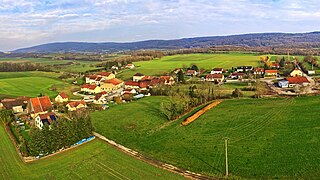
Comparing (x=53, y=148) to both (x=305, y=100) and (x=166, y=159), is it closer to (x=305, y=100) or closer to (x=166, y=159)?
(x=166, y=159)

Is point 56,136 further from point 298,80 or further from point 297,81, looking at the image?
point 298,80

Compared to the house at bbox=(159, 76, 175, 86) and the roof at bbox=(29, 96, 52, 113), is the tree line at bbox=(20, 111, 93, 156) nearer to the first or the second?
the roof at bbox=(29, 96, 52, 113)

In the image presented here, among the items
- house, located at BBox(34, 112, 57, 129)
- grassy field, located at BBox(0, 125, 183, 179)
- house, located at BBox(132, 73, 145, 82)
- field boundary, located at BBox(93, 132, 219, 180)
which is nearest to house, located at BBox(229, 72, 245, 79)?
house, located at BBox(132, 73, 145, 82)

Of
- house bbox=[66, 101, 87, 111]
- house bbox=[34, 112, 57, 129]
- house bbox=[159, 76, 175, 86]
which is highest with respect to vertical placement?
house bbox=[159, 76, 175, 86]

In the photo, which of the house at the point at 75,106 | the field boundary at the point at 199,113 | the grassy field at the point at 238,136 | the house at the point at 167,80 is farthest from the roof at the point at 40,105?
the house at the point at 167,80

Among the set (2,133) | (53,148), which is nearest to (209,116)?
(53,148)

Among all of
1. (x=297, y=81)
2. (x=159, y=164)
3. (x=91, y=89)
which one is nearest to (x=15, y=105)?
(x=91, y=89)

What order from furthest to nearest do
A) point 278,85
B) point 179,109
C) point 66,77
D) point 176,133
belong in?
point 66,77 → point 278,85 → point 179,109 → point 176,133
